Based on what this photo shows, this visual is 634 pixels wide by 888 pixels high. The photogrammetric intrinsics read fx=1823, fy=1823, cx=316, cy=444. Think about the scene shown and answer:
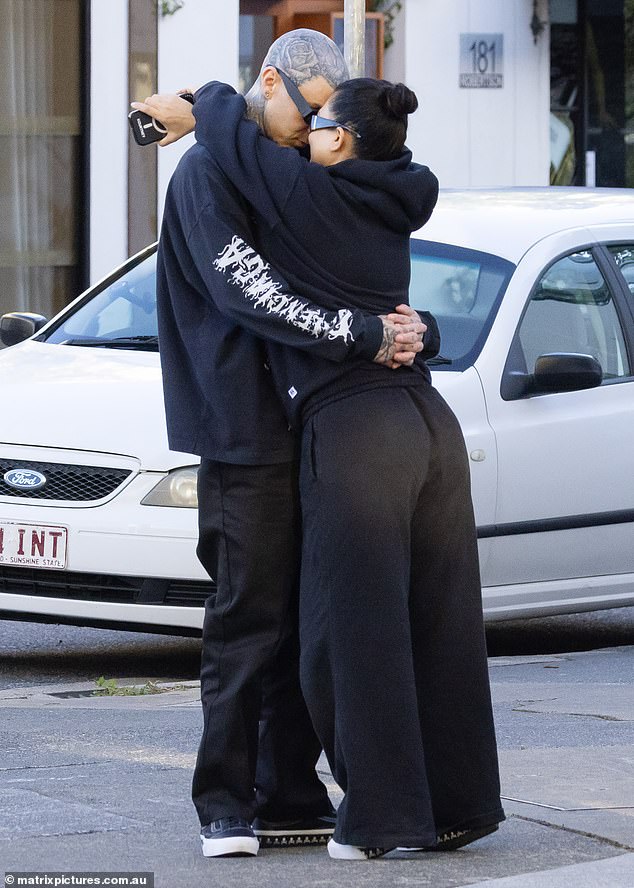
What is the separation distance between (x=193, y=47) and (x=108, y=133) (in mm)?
1011

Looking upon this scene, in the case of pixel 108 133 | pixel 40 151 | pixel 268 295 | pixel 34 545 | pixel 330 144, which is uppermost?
pixel 108 133

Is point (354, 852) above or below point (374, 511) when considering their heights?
below

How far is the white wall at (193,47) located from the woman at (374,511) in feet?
36.4

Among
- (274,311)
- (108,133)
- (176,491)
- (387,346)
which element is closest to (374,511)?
(387,346)

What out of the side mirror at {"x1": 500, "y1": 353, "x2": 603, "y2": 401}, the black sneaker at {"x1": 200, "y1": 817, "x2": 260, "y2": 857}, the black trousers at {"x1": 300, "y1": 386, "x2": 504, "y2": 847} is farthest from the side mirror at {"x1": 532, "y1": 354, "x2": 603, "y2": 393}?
the black sneaker at {"x1": 200, "y1": 817, "x2": 260, "y2": 857}

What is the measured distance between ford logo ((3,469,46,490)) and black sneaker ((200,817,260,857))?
99.0 inches

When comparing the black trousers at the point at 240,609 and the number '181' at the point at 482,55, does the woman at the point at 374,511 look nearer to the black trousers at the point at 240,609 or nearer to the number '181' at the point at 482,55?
the black trousers at the point at 240,609

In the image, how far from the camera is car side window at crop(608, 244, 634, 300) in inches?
270

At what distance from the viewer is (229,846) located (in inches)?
139

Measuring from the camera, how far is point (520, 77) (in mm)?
15953

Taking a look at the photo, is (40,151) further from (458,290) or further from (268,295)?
(268,295)

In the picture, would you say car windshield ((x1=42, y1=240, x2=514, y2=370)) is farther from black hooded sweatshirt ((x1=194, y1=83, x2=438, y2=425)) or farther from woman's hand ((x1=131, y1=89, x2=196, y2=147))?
black hooded sweatshirt ((x1=194, y1=83, x2=438, y2=425))

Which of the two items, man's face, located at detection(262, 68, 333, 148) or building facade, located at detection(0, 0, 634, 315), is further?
building facade, located at detection(0, 0, 634, 315)

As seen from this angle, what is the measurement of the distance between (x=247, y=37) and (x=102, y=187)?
2.09 meters
